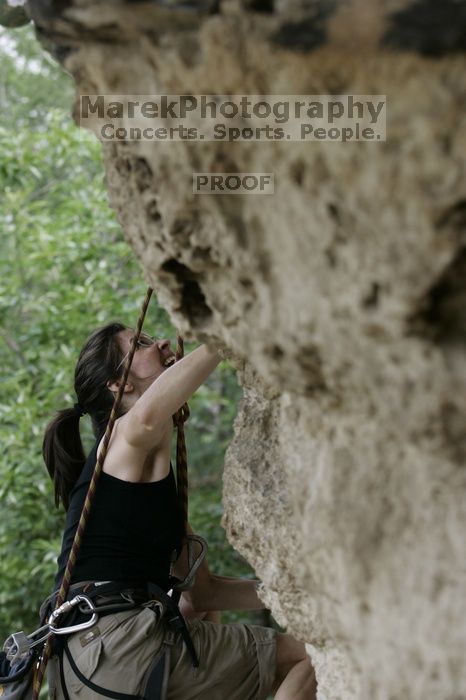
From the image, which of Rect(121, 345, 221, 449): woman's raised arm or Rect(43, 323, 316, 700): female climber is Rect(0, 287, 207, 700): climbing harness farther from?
Rect(121, 345, 221, 449): woman's raised arm

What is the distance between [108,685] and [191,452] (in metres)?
4.41

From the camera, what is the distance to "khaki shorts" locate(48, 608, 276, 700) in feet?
9.67

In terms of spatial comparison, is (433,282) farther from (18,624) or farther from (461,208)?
(18,624)

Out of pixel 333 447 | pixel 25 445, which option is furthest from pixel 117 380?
pixel 25 445

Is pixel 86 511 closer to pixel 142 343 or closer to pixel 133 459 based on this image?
pixel 133 459

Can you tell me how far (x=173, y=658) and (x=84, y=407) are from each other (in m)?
1.04

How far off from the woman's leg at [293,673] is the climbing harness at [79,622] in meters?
0.35

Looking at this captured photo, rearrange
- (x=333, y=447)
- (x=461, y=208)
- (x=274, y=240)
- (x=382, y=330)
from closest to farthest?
(x=461, y=208), (x=382, y=330), (x=274, y=240), (x=333, y=447)

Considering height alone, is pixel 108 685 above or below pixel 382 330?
below

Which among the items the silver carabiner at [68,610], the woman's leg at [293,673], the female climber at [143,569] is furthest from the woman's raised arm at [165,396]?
the woman's leg at [293,673]

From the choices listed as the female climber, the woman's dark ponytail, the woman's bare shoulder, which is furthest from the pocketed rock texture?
the woman's dark ponytail

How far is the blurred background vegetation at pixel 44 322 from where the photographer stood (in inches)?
218

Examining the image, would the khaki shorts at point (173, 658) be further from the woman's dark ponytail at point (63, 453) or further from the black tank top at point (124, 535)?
the woman's dark ponytail at point (63, 453)

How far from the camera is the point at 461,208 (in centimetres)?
147
